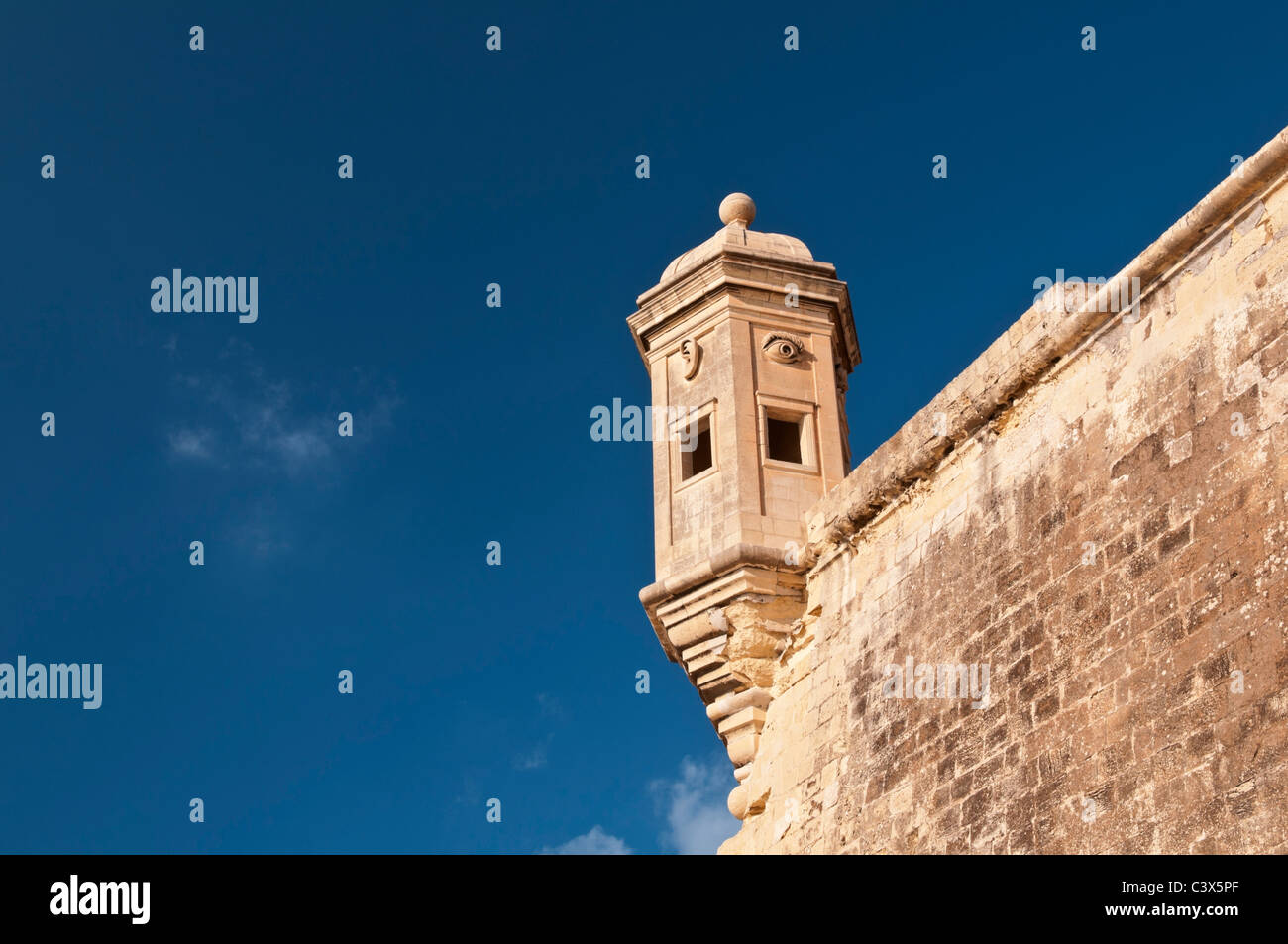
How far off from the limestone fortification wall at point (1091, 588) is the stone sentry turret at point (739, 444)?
→ 668 mm

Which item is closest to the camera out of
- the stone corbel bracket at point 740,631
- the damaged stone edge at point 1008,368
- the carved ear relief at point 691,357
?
the damaged stone edge at point 1008,368

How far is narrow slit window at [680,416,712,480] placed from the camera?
34.5ft

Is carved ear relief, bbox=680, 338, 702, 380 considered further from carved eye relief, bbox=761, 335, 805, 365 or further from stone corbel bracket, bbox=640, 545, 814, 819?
stone corbel bracket, bbox=640, 545, 814, 819

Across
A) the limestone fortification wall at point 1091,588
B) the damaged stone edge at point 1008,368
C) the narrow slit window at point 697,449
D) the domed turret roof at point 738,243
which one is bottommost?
the limestone fortification wall at point 1091,588

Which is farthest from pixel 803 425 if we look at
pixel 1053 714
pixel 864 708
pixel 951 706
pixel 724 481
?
pixel 1053 714

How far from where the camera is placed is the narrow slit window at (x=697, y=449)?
10508 millimetres

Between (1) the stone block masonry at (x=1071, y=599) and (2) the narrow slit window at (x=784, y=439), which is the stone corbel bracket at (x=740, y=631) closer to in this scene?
(1) the stone block masonry at (x=1071, y=599)

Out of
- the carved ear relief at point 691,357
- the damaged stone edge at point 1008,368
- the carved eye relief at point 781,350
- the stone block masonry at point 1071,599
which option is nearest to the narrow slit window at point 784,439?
the carved eye relief at point 781,350

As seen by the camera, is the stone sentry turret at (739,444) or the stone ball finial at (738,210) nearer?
the stone sentry turret at (739,444)

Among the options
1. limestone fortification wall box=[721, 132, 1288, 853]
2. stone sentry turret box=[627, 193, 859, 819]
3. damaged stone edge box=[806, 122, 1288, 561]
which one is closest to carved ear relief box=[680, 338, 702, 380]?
stone sentry turret box=[627, 193, 859, 819]

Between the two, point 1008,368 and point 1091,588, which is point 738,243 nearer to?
point 1008,368

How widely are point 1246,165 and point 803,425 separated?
4.66 meters

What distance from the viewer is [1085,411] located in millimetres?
7051
